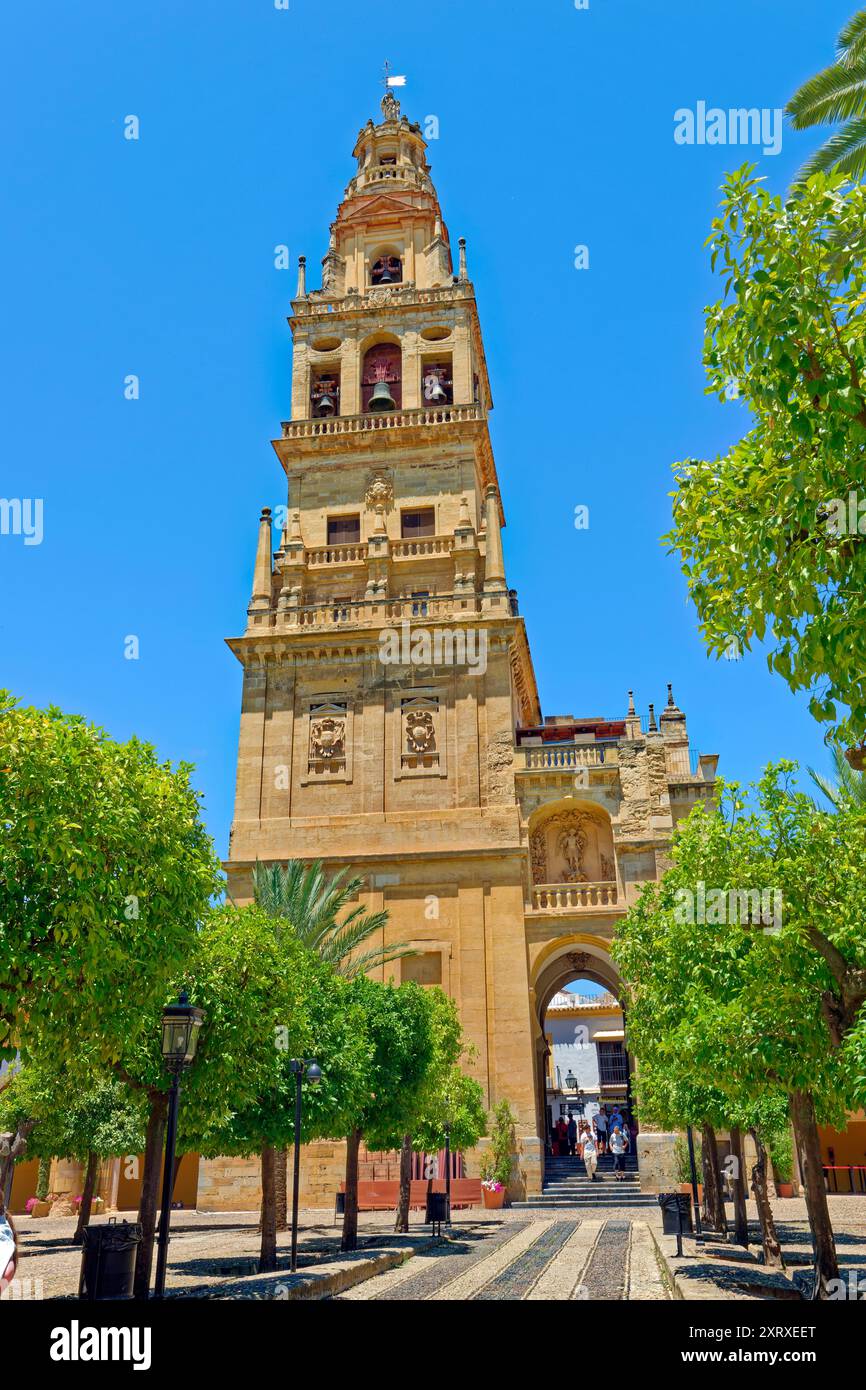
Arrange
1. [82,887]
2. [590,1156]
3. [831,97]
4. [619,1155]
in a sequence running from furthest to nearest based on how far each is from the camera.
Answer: [619,1155] < [590,1156] < [831,97] < [82,887]

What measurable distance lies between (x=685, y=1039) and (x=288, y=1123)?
272 inches

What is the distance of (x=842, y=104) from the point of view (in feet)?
41.7

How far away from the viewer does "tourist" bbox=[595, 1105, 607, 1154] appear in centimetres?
4416

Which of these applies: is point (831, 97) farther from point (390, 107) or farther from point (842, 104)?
point (390, 107)

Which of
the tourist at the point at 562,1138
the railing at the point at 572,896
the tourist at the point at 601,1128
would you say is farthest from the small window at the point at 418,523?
the tourist at the point at 601,1128

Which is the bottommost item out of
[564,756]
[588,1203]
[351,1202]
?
[588,1203]

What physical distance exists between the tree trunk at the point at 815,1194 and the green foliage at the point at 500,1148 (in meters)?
16.4

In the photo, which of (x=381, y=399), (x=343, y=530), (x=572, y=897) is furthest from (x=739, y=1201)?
(x=381, y=399)

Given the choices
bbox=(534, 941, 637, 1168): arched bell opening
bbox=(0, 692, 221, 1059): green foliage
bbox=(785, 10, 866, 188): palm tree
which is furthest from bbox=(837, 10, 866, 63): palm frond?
bbox=(534, 941, 637, 1168): arched bell opening

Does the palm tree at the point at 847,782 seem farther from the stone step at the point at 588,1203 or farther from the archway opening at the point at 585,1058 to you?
the archway opening at the point at 585,1058

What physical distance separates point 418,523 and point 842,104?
1052 inches

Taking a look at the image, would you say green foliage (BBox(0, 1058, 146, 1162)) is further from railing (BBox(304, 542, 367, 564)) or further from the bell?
the bell

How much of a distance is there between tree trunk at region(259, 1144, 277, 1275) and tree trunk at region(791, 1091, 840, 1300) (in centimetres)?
764

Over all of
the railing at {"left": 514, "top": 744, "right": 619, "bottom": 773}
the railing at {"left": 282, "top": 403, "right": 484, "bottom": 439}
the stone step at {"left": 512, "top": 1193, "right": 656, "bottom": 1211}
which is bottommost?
the stone step at {"left": 512, "top": 1193, "right": 656, "bottom": 1211}
